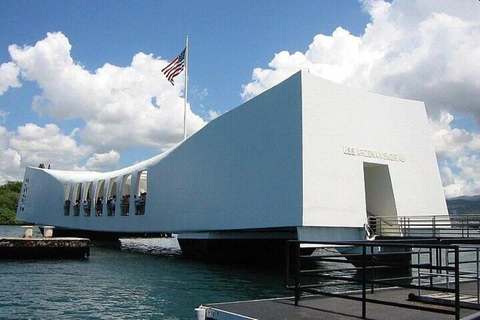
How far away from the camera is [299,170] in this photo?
19906mm

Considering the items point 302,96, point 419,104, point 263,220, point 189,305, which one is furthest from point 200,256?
point 189,305

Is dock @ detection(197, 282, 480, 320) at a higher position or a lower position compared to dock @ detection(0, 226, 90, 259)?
higher

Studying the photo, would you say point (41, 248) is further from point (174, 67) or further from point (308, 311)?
point (308, 311)

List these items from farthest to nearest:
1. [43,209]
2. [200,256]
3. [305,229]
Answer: [43,209]
[200,256]
[305,229]

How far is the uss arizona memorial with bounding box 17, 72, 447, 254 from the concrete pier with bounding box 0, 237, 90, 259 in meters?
5.41

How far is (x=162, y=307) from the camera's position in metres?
12.3

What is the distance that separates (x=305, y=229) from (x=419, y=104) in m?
10.4

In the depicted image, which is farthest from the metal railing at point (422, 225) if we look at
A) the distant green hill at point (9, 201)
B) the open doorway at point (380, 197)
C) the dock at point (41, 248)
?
the distant green hill at point (9, 201)

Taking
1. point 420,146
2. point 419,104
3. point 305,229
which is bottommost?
point 305,229

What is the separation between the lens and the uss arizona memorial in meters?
20.3

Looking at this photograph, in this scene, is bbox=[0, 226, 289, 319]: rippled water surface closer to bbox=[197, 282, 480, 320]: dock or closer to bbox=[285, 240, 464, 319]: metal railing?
bbox=[285, 240, 464, 319]: metal railing

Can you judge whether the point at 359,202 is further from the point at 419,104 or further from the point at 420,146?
the point at 419,104

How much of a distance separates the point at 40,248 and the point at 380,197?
17.2 metres

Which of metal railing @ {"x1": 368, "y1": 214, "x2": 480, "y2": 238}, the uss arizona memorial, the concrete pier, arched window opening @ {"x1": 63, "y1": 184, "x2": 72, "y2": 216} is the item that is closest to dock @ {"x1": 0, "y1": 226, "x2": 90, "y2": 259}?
the concrete pier
